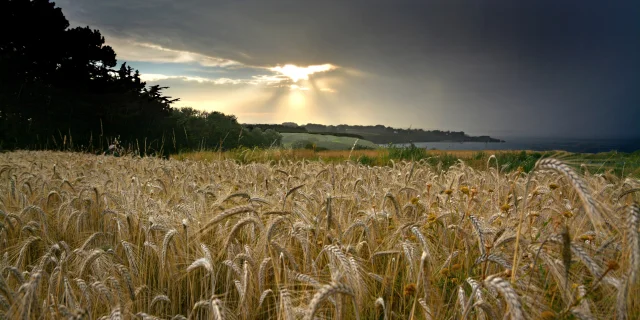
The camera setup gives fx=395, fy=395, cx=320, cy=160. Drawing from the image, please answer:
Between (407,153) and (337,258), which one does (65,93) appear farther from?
(337,258)

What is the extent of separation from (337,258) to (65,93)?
28252 mm

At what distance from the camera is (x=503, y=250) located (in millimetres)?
2801

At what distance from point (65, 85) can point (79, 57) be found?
2497 millimetres

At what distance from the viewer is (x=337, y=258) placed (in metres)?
2.07

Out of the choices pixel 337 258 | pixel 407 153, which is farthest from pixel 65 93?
pixel 337 258

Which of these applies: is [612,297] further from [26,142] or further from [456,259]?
[26,142]

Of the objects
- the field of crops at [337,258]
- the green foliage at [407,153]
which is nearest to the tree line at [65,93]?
the green foliage at [407,153]

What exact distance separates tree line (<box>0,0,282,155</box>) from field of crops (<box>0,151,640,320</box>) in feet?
60.7

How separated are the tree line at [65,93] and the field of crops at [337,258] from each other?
18493 mm

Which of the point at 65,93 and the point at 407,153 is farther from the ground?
the point at 65,93

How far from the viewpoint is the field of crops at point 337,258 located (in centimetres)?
172

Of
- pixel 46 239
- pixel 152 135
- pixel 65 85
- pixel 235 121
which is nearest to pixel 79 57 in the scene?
pixel 65 85

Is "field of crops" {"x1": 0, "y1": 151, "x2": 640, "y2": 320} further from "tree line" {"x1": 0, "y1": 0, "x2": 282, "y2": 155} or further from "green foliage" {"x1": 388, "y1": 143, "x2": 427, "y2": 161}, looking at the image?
"tree line" {"x1": 0, "y1": 0, "x2": 282, "y2": 155}

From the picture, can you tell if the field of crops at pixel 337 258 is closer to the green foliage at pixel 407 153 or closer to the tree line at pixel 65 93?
the green foliage at pixel 407 153
